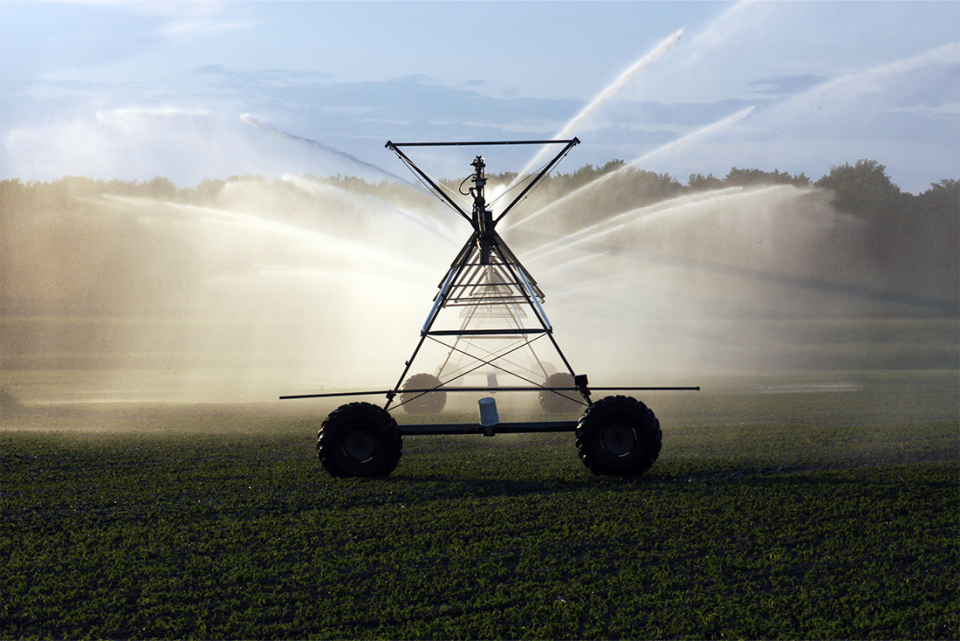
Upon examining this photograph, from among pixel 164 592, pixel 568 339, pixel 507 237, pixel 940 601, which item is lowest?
pixel 940 601

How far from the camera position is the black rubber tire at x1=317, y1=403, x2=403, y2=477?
1223 cm

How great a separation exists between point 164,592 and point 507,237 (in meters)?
58.9

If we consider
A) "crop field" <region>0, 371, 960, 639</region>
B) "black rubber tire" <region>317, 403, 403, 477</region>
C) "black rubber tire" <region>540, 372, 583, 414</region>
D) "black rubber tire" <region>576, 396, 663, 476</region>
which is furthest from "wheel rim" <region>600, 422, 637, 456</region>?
"black rubber tire" <region>540, 372, 583, 414</region>

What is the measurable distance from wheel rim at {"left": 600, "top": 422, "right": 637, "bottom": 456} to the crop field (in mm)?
467

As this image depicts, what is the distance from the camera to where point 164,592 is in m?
7.13

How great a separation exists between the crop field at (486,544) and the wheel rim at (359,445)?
607mm

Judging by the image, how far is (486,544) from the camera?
8.42 meters

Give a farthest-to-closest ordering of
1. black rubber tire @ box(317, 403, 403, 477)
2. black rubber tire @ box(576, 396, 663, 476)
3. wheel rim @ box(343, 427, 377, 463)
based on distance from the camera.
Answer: wheel rim @ box(343, 427, 377, 463) → black rubber tire @ box(317, 403, 403, 477) → black rubber tire @ box(576, 396, 663, 476)

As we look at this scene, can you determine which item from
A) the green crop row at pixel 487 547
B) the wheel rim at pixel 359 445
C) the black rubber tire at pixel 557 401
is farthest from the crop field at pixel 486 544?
the black rubber tire at pixel 557 401

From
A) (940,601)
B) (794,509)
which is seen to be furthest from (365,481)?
(940,601)

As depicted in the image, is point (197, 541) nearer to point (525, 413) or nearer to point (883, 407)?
point (525, 413)

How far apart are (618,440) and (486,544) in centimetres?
409

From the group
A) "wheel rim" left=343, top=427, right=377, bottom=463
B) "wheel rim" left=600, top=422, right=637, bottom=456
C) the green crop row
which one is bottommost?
the green crop row

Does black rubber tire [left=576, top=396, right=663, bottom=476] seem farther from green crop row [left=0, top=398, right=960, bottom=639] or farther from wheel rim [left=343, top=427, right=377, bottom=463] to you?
wheel rim [left=343, top=427, right=377, bottom=463]
